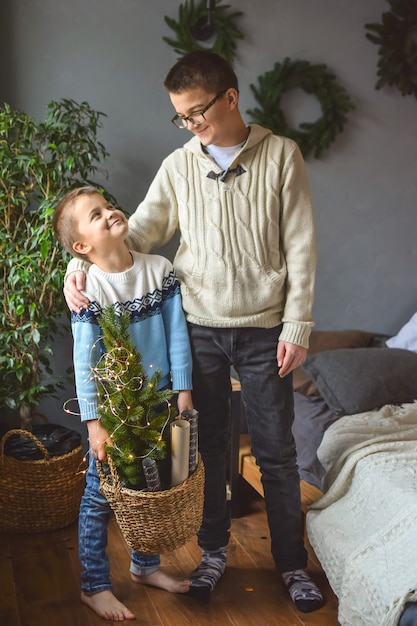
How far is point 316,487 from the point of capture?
246 centimetres

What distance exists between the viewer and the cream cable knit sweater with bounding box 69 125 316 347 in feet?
6.72

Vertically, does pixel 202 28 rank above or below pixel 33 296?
above

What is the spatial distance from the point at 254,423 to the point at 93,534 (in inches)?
21.7

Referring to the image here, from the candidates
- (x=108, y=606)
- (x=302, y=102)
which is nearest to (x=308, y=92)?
(x=302, y=102)

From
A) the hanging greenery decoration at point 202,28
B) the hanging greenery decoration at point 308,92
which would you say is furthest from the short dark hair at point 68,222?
the hanging greenery decoration at point 308,92

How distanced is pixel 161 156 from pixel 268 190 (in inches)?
41.1

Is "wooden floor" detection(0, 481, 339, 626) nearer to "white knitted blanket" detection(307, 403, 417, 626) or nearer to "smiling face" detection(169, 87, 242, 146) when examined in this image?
"white knitted blanket" detection(307, 403, 417, 626)

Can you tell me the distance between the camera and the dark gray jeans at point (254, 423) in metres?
2.12

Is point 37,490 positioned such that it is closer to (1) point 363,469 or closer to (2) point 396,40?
(1) point 363,469

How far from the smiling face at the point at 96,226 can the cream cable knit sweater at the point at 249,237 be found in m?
0.09

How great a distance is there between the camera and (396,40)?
10.5 ft

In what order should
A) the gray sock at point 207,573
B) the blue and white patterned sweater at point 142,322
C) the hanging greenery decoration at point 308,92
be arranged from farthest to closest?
the hanging greenery decoration at point 308,92 < the gray sock at point 207,573 < the blue and white patterned sweater at point 142,322

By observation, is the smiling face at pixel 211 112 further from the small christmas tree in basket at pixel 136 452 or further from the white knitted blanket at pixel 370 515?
the white knitted blanket at pixel 370 515

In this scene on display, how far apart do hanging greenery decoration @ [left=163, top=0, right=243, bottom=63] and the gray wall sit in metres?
0.04
